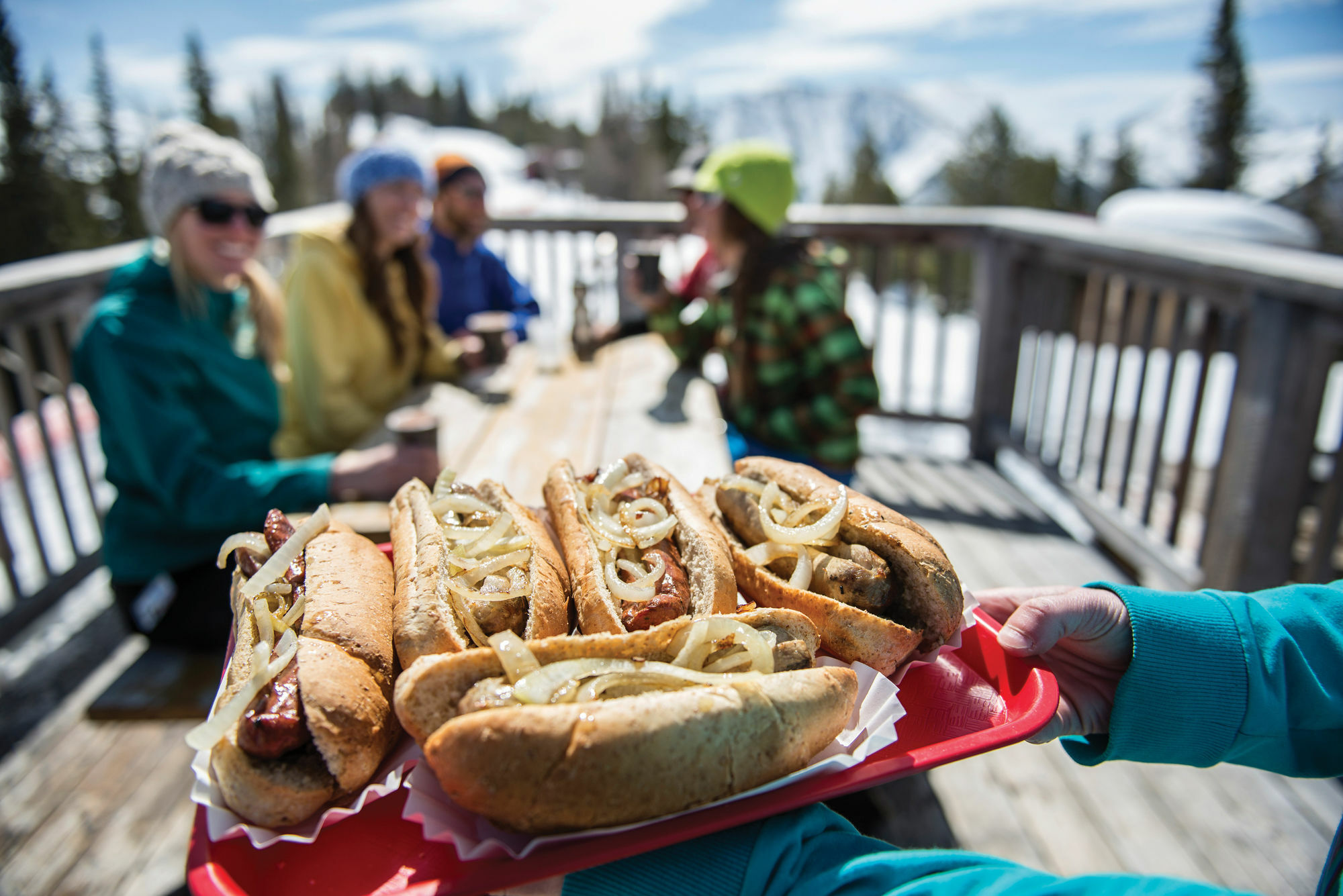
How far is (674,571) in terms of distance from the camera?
5.33ft

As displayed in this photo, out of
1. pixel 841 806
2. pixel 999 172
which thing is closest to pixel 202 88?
pixel 999 172

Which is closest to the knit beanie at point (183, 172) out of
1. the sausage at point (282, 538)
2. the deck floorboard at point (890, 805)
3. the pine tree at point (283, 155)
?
the deck floorboard at point (890, 805)

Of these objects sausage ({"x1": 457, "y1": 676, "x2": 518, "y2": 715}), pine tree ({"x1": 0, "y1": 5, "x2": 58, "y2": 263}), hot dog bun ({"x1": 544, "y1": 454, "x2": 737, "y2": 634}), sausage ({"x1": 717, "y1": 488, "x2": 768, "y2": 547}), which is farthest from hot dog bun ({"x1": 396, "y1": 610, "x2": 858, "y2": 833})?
pine tree ({"x1": 0, "y1": 5, "x2": 58, "y2": 263})

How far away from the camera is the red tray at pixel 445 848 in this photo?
3.69ft

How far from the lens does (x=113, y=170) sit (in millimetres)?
42031

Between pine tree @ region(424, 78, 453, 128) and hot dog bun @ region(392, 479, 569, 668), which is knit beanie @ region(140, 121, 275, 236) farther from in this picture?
pine tree @ region(424, 78, 453, 128)

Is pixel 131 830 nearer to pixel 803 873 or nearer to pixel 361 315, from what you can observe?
pixel 361 315

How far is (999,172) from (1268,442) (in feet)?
222

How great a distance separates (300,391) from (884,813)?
3670mm

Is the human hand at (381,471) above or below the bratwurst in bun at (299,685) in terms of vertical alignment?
below

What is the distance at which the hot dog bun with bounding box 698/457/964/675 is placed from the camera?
1549 millimetres

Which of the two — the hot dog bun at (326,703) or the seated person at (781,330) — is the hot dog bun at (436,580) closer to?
the hot dog bun at (326,703)

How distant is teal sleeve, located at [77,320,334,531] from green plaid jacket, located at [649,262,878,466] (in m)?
2.30

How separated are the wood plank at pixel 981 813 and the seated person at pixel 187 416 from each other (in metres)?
2.59
